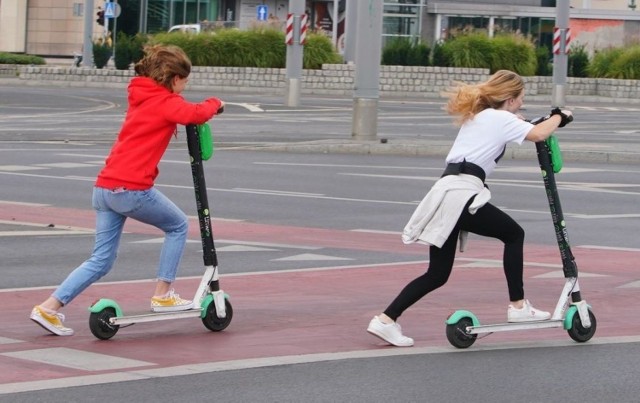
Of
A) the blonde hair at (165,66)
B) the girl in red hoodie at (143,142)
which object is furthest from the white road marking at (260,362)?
the blonde hair at (165,66)

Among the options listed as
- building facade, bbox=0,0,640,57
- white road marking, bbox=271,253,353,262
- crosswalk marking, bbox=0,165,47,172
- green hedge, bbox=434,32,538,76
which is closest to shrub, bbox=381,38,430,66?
green hedge, bbox=434,32,538,76

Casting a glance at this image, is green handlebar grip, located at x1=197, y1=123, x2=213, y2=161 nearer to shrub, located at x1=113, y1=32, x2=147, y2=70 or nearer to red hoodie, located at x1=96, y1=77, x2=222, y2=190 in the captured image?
red hoodie, located at x1=96, y1=77, x2=222, y2=190

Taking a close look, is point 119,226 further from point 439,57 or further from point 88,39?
point 88,39

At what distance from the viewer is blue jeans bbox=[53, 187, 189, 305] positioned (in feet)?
28.0

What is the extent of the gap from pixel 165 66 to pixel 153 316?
1.39 meters

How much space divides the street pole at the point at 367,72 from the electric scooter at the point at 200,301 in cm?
1698

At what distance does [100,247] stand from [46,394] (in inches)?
67.8

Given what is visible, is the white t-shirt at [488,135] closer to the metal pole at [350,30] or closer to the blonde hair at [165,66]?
the blonde hair at [165,66]

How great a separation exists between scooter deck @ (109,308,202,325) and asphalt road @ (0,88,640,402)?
14 cm

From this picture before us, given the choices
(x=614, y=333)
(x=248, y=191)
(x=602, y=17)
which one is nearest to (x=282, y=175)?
(x=248, y=191)

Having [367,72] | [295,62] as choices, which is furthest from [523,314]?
[295,62]

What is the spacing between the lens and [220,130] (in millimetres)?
28906

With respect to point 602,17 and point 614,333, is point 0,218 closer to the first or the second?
point 614,333

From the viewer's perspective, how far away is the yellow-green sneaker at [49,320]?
8.49 m
